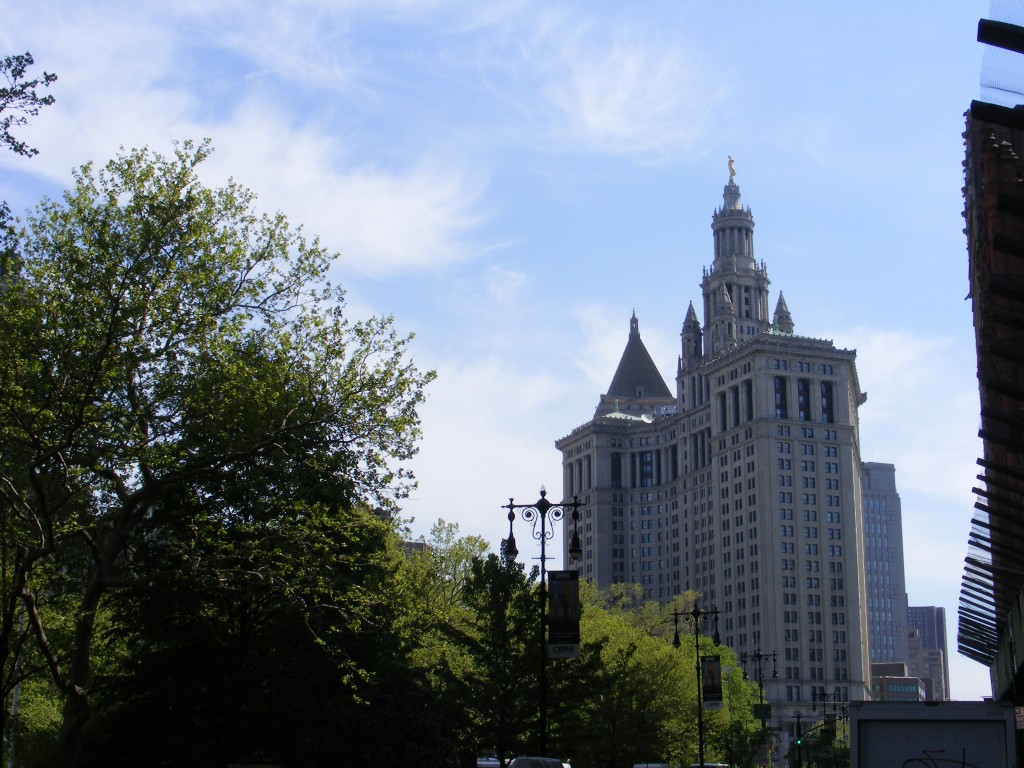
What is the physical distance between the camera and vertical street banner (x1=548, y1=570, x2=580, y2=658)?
3481 cm

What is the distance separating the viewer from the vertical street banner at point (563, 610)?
34.8 m

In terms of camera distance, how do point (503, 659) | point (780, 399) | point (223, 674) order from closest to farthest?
point (223, 674), point (503, 659), point (780, 399)

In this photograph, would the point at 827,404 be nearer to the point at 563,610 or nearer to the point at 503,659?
the point at 503,659

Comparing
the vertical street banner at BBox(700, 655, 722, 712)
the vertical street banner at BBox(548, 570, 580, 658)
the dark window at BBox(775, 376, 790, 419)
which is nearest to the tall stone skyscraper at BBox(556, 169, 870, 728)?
the dark window at BBox(775, 376, 790, 419)

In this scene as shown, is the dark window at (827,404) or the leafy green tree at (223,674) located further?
the dark window at (827,404)

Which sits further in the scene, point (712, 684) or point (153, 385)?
point (712, 684)

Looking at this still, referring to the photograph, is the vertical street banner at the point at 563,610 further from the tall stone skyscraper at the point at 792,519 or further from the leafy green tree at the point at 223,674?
the tall stone skyscraper at the point at 792,519

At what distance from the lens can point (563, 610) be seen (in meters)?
35.2

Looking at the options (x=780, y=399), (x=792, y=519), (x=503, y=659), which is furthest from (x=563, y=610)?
(x=780, y=399)

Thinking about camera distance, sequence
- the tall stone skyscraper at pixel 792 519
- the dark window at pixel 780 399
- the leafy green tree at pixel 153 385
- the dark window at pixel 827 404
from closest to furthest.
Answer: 1. the leafy green tree at pixel 153 385
2. the tall stone skyscraper at pixel 792 519
3. the dark window at pixel 780 399
4. the dark window at pixel 827 404

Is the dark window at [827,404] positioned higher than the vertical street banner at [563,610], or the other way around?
the dark window at [827,404]

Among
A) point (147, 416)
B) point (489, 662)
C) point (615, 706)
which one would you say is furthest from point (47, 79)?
point (615, 706)

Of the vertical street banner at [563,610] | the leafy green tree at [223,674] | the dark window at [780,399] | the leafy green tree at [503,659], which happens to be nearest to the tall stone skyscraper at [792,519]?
the dark window at [780,399]

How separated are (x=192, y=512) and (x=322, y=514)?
6612mm
